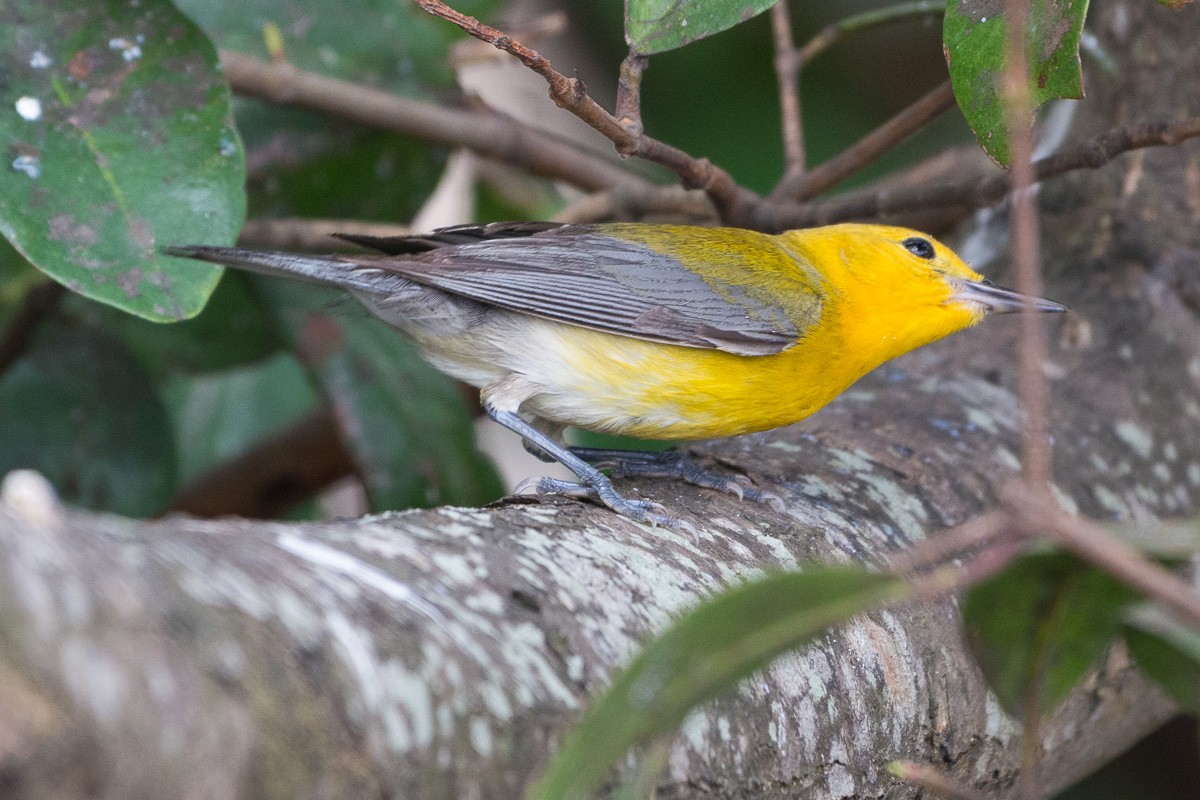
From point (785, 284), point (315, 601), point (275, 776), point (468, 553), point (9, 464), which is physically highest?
point (785, 284)

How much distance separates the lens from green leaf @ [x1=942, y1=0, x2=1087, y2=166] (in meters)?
2.05

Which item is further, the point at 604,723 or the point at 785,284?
the point at 785,284

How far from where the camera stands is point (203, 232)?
2.43 metres

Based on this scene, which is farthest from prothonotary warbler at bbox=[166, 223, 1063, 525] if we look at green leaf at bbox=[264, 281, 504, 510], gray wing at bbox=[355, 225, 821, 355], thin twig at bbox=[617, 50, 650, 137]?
thin twig at bbox=[617, 50, 650, 137]

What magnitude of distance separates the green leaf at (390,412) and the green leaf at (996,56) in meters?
1.69

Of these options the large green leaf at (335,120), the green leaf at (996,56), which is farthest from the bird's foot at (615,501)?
the large green leaf at (335,120)

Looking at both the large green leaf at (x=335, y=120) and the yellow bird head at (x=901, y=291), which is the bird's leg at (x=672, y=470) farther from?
the large green leaf at (x=335, y=120)

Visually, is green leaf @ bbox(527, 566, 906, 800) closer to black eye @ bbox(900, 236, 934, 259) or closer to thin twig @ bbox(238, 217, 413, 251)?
black eye @ bbox(900, 236, 934, 259)

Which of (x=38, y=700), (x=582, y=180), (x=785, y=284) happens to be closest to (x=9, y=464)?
(x=582, y=180)

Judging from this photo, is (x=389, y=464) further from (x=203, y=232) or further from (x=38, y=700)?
(x=38, y=700)

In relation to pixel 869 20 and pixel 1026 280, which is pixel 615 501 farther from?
pixel 869 20

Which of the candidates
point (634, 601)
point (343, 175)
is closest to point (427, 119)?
point (343, 175)

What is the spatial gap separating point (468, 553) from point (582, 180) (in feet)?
8.51

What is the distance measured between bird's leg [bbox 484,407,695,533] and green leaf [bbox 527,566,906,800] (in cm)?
103
